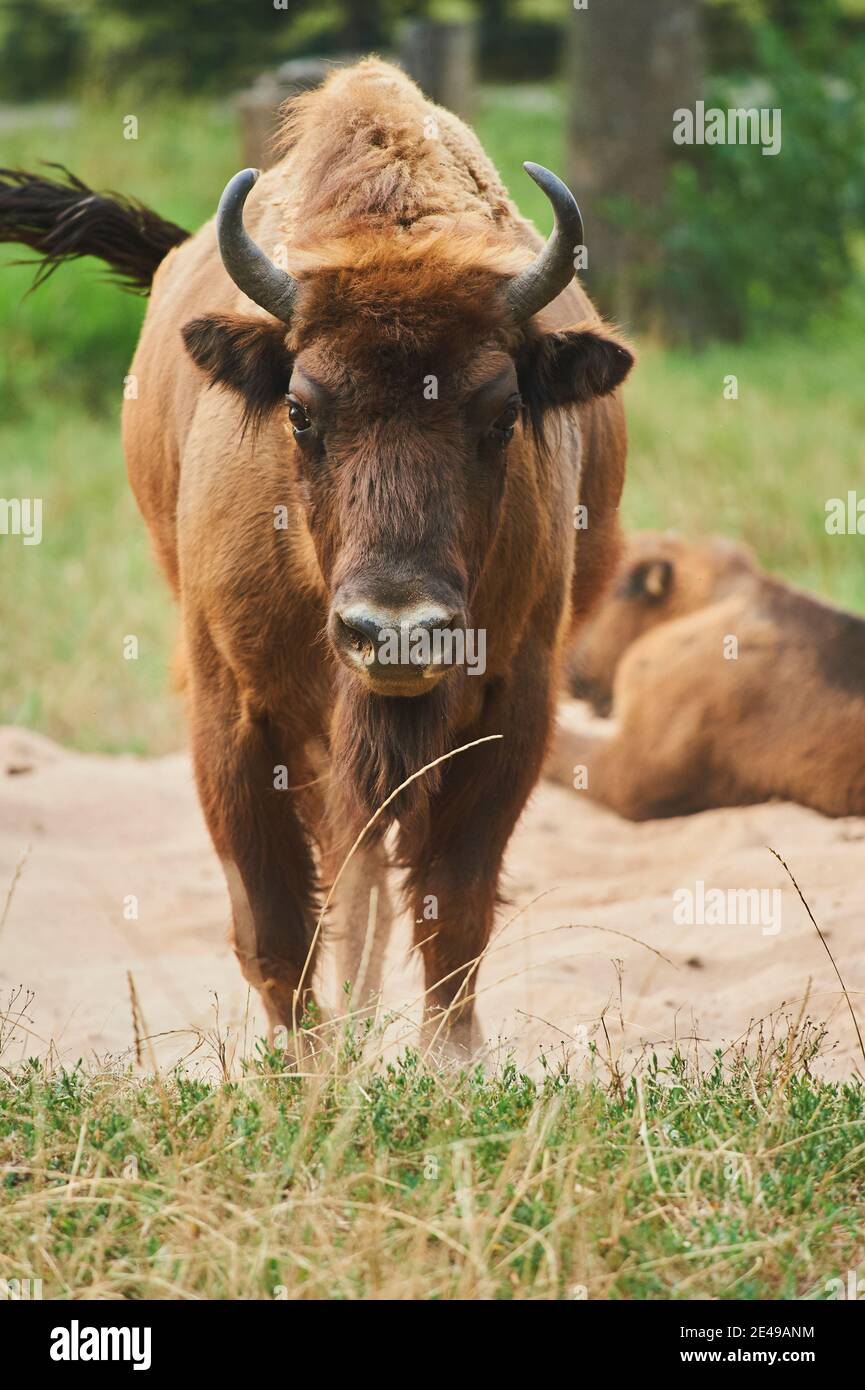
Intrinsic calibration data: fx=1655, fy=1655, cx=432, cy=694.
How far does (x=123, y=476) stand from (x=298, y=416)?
7877 millimetres

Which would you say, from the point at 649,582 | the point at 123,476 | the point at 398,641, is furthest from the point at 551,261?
the point at 123,476

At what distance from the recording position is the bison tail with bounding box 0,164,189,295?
6.15m

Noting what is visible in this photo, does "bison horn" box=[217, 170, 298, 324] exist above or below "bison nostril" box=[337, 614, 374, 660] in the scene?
above

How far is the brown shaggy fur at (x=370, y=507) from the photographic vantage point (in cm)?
402

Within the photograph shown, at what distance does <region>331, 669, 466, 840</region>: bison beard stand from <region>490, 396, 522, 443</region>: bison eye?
2.05 feet

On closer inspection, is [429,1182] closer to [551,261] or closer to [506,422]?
[506,422]

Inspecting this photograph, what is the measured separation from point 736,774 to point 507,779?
2.87 meters

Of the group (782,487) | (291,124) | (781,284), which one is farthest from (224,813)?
(781,284)

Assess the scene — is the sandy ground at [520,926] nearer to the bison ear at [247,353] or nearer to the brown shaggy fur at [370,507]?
the brown shaggy fur at [370,507]

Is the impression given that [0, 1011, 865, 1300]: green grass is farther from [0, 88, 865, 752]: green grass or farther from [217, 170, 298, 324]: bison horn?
[0, 88, 865, 752]: green grass

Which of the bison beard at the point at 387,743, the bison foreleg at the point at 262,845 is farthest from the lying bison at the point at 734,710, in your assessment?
the bison beard at the point at 387,743

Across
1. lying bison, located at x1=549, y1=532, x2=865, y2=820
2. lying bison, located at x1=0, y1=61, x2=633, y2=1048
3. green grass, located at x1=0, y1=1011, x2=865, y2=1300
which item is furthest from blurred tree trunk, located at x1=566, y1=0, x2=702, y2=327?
green grass, located at x1=0, y1=1011, x2=865, y2=1300

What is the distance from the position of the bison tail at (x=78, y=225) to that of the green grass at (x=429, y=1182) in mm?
3381
